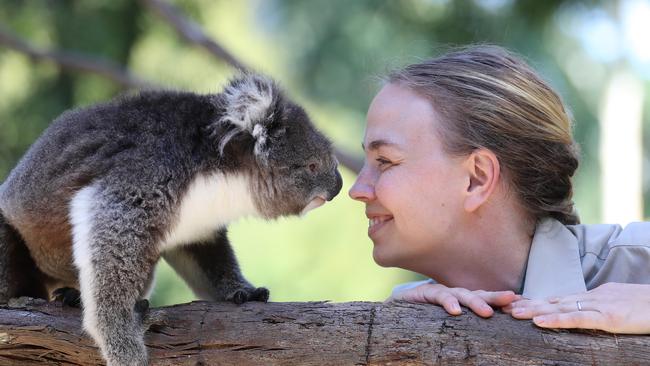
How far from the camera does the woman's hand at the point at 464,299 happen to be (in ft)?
8.04

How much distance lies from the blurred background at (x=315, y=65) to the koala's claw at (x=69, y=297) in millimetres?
3646

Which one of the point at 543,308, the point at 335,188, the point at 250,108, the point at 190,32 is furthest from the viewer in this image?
the point at 190,32

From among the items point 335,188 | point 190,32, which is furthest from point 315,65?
point 335,188

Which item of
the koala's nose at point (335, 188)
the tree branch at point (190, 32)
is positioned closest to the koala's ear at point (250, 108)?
the koala's nose at point (335, 188)

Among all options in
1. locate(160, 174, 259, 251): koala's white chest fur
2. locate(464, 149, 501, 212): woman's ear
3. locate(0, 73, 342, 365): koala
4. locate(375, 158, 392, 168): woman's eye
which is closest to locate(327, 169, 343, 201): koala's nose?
locate(0, 73, 342, 365): koala

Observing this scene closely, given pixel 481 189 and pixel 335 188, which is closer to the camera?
pixel 481 189

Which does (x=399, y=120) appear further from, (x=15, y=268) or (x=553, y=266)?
(x=15, y=268)

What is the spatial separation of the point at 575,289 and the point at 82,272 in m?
1.65

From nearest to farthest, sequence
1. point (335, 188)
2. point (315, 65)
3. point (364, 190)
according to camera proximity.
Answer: point (364, 190)
point (335, 188)
point (315, 65)

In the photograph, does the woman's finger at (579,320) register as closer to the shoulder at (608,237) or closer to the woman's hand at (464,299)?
the woman's hand at (464,299)

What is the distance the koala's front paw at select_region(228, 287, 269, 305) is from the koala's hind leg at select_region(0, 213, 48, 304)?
82cm

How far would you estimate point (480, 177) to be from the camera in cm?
283

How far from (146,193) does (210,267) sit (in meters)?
0.56

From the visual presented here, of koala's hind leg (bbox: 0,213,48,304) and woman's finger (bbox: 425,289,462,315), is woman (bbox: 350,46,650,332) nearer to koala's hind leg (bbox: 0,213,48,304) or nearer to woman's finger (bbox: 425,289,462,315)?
woman's finger (bbox: 425,289,462,315)
